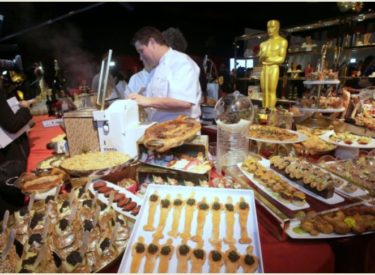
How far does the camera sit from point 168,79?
1.99 metres

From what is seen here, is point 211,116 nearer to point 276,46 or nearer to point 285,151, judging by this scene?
point 276,46

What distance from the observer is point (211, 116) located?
3270mm

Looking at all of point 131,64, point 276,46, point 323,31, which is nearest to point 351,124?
point 276,46

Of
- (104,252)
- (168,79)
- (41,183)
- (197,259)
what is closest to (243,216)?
(197,259)

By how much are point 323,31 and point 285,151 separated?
15.8 ft

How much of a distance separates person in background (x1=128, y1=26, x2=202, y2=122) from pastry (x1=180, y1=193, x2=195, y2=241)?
919mm

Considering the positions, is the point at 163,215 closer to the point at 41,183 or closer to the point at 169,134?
the point at 169,134

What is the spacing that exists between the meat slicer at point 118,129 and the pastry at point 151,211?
0.38m

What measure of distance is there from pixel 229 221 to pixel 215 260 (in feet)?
0.61

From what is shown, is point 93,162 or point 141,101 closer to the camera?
point 93,162

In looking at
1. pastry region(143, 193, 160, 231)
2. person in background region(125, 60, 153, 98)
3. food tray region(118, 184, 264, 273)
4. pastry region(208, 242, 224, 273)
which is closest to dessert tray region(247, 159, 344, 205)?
food tray region(118, 184, 264, 273)

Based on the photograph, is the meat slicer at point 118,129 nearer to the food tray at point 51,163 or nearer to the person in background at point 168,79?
the food tray at point 51,163

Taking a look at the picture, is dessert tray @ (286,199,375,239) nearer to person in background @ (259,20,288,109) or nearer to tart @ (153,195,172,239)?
tart @ (153,195,172,239)

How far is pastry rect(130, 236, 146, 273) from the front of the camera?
0.75m
